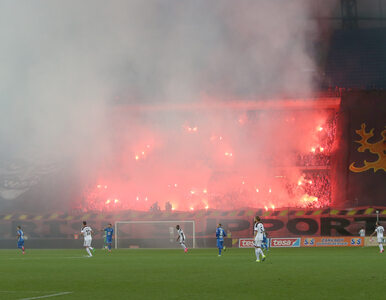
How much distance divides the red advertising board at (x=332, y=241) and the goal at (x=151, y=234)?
23.4 ft

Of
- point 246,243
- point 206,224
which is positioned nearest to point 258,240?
point 246,243

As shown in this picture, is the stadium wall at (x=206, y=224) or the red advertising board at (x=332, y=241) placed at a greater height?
the stadium wall at (x=206, y=224)

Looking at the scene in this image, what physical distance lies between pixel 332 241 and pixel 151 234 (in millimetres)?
11343

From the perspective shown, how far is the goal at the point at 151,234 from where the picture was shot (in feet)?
123

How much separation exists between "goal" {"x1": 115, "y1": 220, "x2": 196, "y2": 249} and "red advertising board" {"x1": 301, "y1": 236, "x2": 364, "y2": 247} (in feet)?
23.4

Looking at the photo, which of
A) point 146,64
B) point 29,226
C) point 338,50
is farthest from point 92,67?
point 338,50


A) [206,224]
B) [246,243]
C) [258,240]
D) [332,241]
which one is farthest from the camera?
[206,224]

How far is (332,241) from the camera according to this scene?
35656 millimetres

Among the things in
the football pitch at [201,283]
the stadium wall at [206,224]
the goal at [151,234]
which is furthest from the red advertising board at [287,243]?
the football pitch at [201,283]

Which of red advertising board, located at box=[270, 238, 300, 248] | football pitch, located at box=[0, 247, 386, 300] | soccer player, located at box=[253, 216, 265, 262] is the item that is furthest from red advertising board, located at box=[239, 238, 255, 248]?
football pitch, located at box=[0, 247, 386, 300]

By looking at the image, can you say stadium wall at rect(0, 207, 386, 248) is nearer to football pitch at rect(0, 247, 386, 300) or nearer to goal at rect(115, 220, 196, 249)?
goal at rect(115, 220, 196, 249)

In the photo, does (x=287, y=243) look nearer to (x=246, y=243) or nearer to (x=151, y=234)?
(x=246, y=243)

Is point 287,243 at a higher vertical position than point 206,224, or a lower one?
lower

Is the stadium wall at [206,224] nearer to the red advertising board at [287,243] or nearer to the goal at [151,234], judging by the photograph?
the goal at [151,234]
